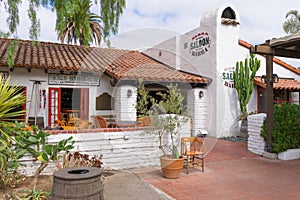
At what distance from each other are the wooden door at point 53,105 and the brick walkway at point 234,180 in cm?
593

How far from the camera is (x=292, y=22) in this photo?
79.0ft

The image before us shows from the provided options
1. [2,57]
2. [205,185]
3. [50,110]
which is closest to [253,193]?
[205,185]

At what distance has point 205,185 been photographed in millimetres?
5438

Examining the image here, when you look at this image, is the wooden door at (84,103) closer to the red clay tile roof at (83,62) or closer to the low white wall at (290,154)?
the red clay tile roof at (83,62)

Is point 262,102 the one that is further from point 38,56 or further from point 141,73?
point 38,56

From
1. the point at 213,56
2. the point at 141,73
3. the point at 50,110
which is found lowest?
the point at 50,110

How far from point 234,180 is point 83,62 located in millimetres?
8211

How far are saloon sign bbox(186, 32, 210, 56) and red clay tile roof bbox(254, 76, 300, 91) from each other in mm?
2743

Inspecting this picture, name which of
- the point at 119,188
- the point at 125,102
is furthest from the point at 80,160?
the point at 125,102

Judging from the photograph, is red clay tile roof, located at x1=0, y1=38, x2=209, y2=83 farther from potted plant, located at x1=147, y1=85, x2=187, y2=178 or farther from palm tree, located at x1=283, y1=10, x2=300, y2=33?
palm tree, located at x1=283, y1=10, x2=300, y2=33

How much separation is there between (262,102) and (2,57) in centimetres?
1126

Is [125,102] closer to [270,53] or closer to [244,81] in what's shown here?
[244,81]

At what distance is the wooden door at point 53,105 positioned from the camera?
10.9 metres

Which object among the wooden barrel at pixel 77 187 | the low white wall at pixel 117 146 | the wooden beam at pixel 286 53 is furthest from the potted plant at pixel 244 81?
the wooden barrel at pixel 77 187
